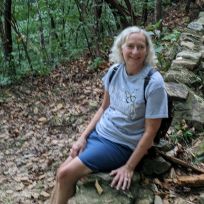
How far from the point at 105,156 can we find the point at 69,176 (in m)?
0.34

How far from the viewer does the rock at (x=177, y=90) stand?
4.57m

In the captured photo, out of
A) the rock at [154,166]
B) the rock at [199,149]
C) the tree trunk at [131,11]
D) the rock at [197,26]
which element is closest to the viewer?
the rock at [154,166]

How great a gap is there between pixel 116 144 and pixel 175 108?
1514mm

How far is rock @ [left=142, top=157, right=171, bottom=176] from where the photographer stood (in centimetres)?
354

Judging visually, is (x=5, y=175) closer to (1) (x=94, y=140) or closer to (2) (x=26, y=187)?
(2) (x=26, y=187)

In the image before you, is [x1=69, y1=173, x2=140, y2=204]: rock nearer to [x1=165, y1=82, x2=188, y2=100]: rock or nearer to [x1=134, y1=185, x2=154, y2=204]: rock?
[x1=134, y1=185, x2=154, y2=204]: rock

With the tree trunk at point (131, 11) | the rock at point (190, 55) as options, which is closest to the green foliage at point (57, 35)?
the tree trunk at point (131, 11)

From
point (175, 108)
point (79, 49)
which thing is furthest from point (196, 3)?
point (175, 108)

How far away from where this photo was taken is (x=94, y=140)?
3439 mm

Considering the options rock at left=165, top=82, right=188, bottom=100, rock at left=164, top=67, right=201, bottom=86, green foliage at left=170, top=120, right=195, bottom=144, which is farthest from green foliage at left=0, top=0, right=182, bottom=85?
green foliage at left=170, top=120, right=195, bottom=144

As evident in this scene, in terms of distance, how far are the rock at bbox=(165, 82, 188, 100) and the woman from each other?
1362mm

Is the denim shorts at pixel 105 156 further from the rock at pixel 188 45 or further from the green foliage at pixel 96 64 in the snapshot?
the green foliage at pixel 96 64

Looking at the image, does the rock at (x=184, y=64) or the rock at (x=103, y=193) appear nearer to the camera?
the rock at (x=103, y=193)

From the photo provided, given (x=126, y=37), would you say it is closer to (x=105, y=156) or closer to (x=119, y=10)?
(x=105, y=156)
